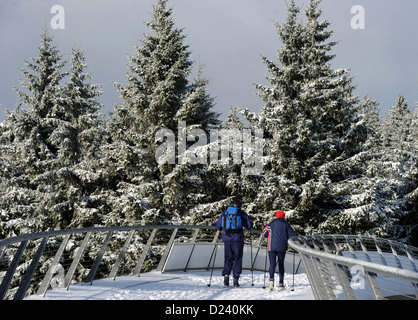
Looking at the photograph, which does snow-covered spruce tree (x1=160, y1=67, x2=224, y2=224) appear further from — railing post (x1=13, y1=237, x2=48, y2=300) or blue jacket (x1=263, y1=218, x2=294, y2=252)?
railing post (x1=13, y1=237, x2=48, y2=300)

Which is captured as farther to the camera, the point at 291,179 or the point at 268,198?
the point at 291,179

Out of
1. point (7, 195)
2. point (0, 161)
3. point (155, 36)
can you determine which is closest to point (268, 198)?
point (155, 36)

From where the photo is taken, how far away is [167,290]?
841cm

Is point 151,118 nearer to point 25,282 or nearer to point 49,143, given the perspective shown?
point 49,143

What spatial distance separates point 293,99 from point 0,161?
1713 cm

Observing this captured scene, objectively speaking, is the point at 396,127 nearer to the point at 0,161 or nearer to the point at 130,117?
the point at 130,117

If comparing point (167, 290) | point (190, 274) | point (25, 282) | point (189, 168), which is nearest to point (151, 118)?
point (189, 168)

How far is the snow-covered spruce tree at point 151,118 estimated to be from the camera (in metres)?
18.5

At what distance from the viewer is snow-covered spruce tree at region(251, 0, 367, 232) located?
63.1ft

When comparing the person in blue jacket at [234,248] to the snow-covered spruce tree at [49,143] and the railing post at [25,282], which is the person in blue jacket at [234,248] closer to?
the railing post at [25,282]

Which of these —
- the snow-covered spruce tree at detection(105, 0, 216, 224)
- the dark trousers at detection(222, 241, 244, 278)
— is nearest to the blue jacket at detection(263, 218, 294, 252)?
the dark trousers at detection(222, 241, 244, 278)

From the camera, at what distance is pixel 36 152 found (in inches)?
912

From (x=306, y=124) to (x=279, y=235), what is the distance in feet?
39.3

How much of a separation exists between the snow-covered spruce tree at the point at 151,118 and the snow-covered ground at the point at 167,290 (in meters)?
7.79
